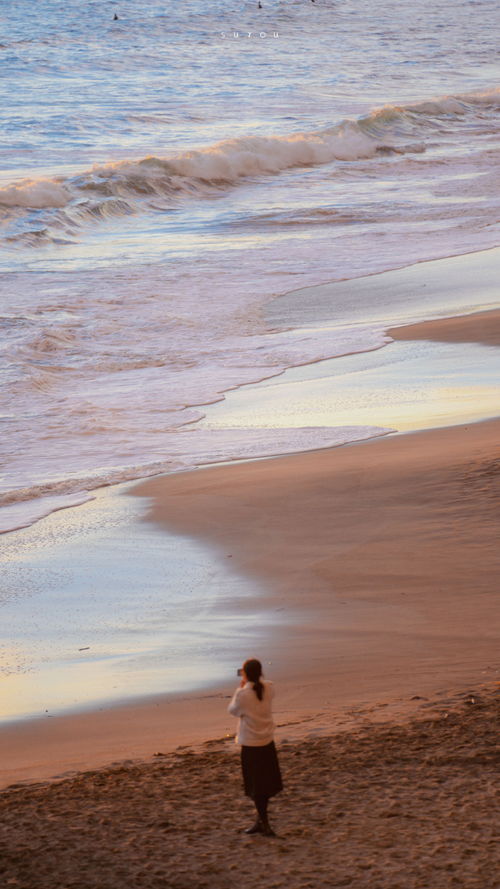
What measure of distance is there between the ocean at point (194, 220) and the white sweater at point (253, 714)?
469 centimetres

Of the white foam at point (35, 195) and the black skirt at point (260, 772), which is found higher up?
the white foam at point (35, 195)

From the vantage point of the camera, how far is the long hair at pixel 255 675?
446 cm

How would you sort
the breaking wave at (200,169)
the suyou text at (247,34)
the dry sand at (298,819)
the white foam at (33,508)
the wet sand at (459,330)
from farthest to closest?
the suyou text at (247,34) < the breaking wave at (200,169) < the wet sand at (459,330) < the white foam at (33,508) < the dry sand at (298,819)

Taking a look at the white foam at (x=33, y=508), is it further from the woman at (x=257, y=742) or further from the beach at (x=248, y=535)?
the woman at (x=257, y=742)

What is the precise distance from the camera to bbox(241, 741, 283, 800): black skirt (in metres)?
4.52

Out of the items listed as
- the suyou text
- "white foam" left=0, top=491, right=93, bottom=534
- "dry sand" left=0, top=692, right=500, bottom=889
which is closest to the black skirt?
"dry sand" left=0, top=692, right=500, bottom=889

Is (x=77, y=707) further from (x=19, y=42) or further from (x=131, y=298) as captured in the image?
(x=19, y=42)

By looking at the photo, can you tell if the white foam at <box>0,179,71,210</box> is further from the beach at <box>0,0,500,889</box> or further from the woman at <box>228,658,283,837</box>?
the woman at <box>228,658,283,837</box>

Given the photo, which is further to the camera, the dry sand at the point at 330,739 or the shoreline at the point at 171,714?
the shoreline at the point at 171,714

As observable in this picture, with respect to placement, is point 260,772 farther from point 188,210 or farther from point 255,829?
point 188,210

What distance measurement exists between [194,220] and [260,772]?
21487 millimetres

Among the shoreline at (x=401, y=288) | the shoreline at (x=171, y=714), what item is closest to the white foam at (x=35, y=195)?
the shoreline at (x=401, y=288)

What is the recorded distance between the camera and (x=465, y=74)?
5550cm

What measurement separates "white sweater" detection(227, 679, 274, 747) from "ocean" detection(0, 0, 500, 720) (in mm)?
4695
